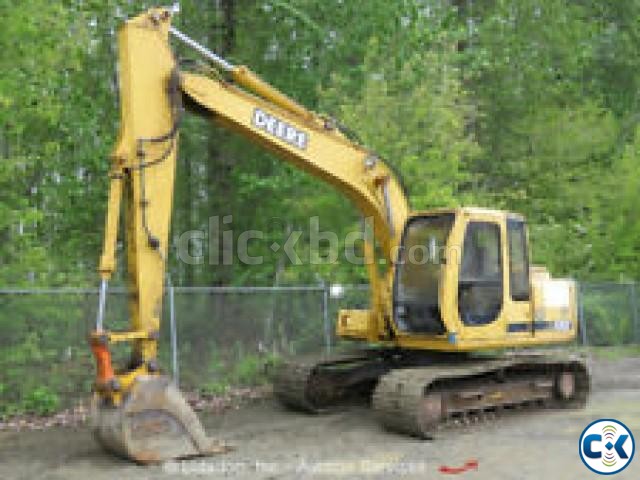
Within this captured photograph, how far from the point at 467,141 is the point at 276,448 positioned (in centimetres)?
745

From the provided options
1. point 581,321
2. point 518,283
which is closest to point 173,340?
point 518,283

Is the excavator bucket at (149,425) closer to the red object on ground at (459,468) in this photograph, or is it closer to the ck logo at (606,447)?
the red object on ground at (459,468)

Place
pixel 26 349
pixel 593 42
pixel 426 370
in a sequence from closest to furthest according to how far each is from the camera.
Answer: pixel 426 370 < pixel 26 349 < pixel 593 42

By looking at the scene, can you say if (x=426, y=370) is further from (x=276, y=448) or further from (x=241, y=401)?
(x=241, y=401)

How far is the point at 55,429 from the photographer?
8789mm

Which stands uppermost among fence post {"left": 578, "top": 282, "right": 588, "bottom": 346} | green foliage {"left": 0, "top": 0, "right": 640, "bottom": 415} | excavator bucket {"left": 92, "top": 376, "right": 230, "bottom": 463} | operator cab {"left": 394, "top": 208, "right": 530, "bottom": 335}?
green foliage {"left": 0, "top": 0, "right": 640, "bottom": 415}

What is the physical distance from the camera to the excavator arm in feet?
21.7

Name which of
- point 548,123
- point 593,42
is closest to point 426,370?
point 548,123

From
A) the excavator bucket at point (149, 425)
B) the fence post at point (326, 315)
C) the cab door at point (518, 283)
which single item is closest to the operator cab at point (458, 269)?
the cab door at point (518, 283)

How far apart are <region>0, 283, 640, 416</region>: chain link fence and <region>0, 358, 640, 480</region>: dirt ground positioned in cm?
130

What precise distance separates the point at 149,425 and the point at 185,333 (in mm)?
4544

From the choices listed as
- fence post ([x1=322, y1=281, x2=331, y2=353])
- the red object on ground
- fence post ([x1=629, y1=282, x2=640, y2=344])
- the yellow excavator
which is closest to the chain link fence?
fence post ([x1=322, y1=281, x2=331, y2=353])

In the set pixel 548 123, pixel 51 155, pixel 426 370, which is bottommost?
pixel 426 370

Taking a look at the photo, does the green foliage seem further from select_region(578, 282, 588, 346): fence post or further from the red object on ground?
the red object on ground
